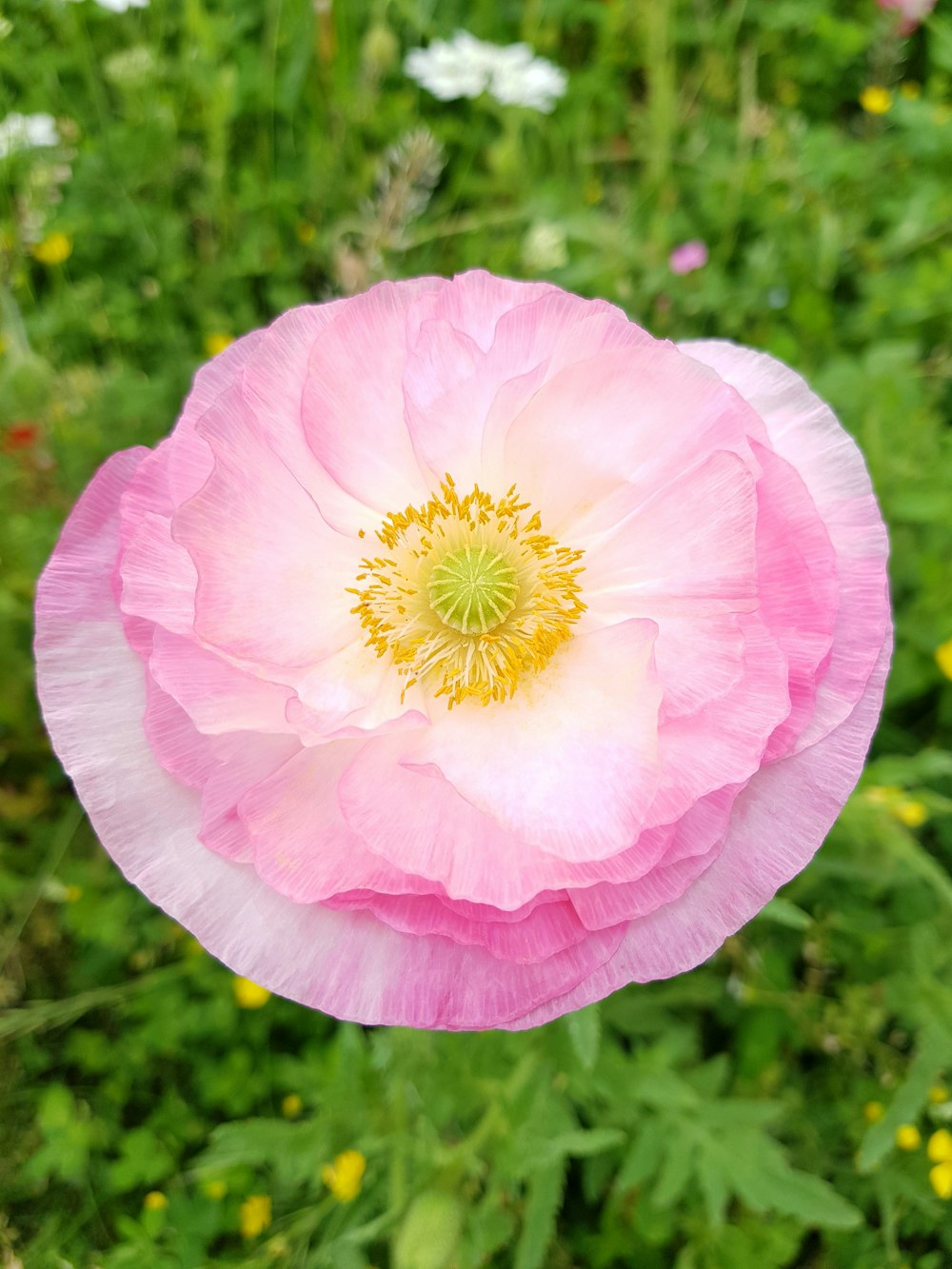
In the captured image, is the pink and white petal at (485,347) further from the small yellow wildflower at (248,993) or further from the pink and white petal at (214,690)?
the small yellow wildflower at (248,993)

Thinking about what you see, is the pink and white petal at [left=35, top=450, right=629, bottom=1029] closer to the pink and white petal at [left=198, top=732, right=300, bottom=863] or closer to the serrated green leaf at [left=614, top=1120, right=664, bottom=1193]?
the pink and white petal at [left=198, top=732, right=300, bottom=863]

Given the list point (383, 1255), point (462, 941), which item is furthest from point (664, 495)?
point (383, 1255)

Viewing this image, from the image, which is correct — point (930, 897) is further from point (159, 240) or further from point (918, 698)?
point (159, 240)

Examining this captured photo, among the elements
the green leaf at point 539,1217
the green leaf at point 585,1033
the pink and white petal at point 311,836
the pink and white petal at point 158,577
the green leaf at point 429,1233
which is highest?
the pink and white petal at point 158,577

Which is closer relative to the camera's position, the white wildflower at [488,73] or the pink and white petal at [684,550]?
the pink and white petal at [684,550]

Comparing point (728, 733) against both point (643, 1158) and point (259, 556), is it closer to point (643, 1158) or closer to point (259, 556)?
point (259, 556)

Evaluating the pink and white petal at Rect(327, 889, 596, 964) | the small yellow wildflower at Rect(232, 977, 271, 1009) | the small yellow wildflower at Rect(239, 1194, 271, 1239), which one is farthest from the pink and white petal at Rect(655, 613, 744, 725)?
the small yellow wildflower at Rect(239, 1194, 271, 1239)

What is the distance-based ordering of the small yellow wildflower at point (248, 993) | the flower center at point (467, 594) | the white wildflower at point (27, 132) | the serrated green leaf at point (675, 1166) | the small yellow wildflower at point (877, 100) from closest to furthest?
the flower center at point (467, 594), the serrated green leaf at point (675, 1166), the small yellow wildflower at point (248, 993), the white wildflower at point (27, 132), the small yellow wildflower at point (877, 100)

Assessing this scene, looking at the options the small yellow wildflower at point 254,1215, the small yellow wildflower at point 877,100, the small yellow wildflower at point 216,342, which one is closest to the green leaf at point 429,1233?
the small yellow wildflower at point 254,1215
